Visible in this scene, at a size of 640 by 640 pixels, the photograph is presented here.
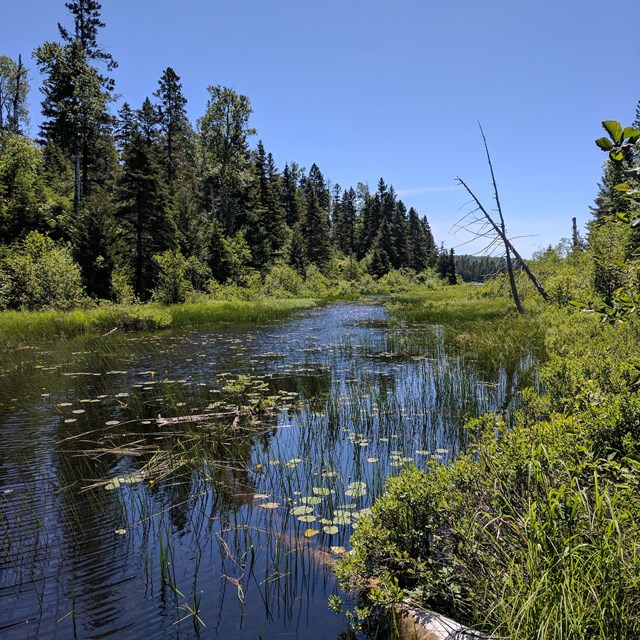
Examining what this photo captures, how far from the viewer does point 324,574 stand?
351 centimetres

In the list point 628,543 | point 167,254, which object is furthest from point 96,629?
point 167,254

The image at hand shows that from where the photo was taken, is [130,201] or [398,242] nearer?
[130,201]

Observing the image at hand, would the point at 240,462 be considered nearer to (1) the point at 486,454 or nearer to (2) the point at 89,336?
(1) the point at 486,454

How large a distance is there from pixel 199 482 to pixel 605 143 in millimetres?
5083

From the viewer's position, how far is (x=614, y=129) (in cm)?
222

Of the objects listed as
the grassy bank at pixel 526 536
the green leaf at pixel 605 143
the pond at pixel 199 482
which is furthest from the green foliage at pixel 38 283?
the green leaf at pixel 605 143

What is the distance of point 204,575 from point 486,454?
2.59 metres

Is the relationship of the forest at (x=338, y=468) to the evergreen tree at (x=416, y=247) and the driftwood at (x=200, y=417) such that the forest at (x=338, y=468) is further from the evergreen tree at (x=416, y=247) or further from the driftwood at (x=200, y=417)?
the evergreen tree at (x=416, y=247)

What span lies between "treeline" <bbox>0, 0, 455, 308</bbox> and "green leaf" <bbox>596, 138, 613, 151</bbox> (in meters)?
24.2

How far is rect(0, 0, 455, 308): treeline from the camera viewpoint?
26469 millimetres

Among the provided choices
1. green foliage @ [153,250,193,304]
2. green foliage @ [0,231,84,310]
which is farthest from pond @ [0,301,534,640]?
green foliage @ [153,250,193,304]

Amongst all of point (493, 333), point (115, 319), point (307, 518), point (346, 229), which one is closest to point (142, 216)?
point (115, 319)

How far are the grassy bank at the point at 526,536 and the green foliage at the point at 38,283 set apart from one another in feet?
75.6

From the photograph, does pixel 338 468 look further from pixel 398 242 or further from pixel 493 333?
pixel 398 242
